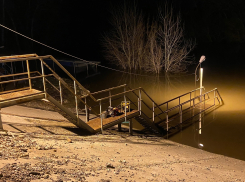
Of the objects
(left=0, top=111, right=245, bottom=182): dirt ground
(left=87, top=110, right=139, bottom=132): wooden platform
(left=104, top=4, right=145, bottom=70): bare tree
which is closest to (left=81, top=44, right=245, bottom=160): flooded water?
(left=0, top=111, right=245, bottom=182): dirt ground

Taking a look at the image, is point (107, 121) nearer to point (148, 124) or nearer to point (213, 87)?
point (148, 124)

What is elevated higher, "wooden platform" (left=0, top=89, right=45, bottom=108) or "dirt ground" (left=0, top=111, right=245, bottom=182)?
"wooden platform" (left=0, top=89, right=45, bottom=108)

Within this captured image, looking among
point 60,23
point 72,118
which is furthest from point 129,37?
point 72,118

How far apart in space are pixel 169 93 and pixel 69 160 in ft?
45.5

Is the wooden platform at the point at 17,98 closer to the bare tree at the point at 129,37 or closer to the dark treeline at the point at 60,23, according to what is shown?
the bare tree at the point at 129,37

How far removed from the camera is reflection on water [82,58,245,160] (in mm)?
10383

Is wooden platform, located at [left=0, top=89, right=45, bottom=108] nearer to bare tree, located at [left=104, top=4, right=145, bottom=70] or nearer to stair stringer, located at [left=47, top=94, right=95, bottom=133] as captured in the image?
stair stringer, located at [left=47, top=94, right=95, bottom=133]

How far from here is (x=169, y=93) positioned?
18.8 m

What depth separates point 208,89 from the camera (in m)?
19.4

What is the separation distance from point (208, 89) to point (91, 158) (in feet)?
49.9

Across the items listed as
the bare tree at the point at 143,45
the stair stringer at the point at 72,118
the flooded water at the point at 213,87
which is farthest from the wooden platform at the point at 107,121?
the bare tree at the point at 143,45

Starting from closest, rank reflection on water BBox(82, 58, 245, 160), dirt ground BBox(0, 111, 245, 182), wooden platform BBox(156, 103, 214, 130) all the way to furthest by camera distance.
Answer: dirt ground BBox(0, 111, 245, 182), reflection on water BBox(82, 58, 245, 160), wooden platform BBox(156, 103, 214, 130)

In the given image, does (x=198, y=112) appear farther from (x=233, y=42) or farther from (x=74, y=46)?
(x=233, y=42)

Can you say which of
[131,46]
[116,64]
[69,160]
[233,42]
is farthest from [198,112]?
[233,42]
